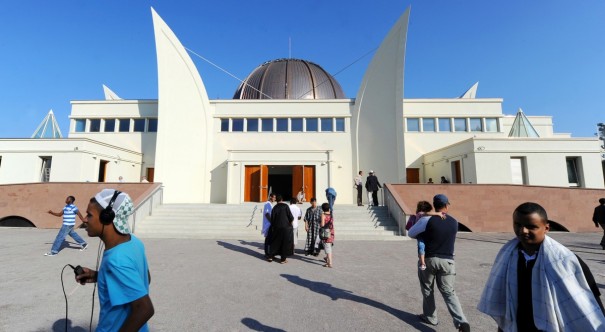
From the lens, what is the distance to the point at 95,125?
2336 cm

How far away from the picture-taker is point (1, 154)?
61.3ft

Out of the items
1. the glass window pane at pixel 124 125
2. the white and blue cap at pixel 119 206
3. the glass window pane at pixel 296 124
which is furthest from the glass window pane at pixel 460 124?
the glass window pane at pixel 124 125

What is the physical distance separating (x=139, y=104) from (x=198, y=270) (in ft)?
70.8

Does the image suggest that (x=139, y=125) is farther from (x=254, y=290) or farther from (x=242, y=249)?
(x=254, y=290)

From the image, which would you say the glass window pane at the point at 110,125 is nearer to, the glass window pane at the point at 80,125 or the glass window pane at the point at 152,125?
the glass window pane at the point at 80,125

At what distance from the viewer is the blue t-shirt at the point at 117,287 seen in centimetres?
156

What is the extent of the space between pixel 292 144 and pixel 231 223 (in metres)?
10.1

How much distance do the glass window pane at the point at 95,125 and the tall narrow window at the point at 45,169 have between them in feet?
15.8

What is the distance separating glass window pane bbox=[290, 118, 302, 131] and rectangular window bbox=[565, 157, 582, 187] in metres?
18.0

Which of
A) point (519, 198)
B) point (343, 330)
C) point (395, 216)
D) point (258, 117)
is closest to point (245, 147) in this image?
point (258, 117)

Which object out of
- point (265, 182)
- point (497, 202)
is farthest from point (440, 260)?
point (265, 182)

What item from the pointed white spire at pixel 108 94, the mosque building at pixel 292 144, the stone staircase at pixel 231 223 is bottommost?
the stone staircase at pixel 231 223

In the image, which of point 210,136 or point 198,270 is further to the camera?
point 210,136

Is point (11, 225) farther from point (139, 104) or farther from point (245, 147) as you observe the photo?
point (245, 147)
